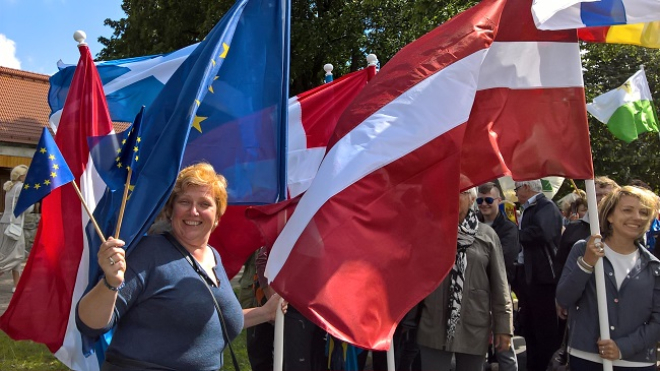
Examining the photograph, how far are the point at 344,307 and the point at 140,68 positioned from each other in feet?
9.14

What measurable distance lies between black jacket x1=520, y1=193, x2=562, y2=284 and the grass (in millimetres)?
2791

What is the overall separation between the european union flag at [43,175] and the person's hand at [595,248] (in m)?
2.59

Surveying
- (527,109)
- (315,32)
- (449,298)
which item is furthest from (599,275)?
(315,32)

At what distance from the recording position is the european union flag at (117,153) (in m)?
3.14

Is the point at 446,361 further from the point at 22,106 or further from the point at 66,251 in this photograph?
the point at 22,106

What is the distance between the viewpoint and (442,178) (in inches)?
141

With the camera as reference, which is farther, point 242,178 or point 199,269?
point 242,178

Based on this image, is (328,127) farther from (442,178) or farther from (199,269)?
(199,269)

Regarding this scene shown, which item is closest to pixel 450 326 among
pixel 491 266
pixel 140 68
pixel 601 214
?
pixel 491 266

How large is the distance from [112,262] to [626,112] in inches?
259

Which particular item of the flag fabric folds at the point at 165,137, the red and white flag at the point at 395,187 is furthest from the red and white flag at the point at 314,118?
the red and white flag at the point at 395,187

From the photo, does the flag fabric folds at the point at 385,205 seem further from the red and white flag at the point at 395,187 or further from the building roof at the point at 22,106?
the building roof at the point at 22,106

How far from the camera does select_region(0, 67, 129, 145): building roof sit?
76.3ft

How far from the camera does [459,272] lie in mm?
5070
